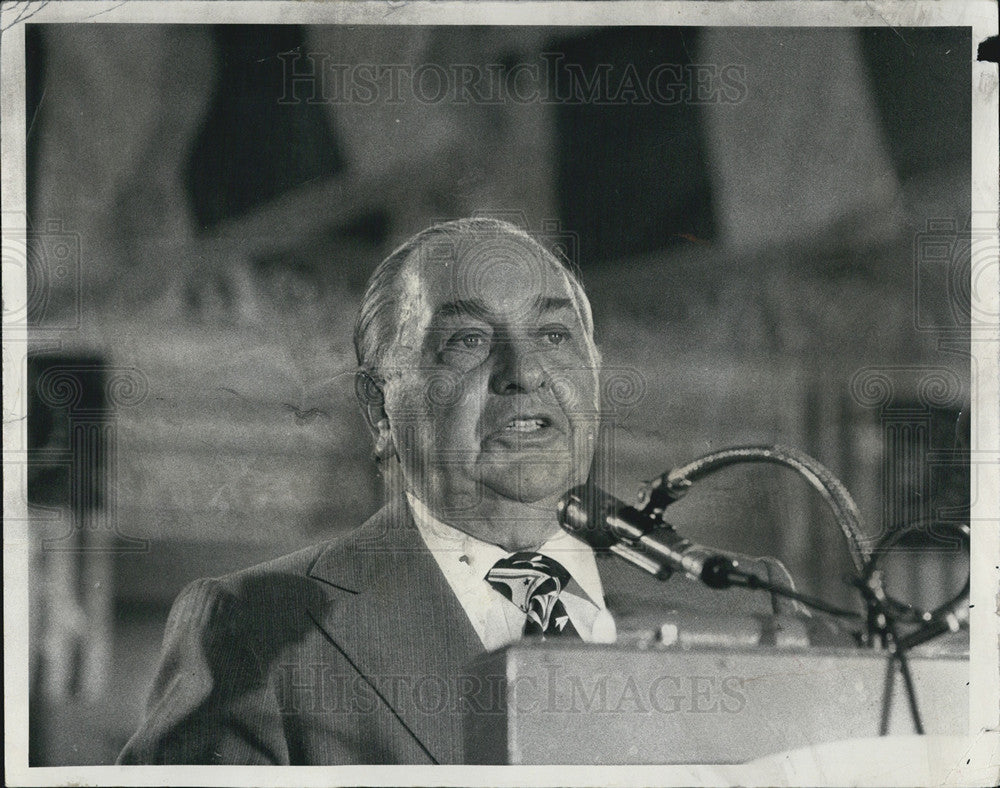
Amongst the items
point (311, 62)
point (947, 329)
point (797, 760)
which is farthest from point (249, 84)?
point (797, 760)

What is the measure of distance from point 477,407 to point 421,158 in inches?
26.0

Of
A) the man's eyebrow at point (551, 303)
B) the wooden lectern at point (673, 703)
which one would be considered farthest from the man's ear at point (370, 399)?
the wooden lectern at point (673, 703)

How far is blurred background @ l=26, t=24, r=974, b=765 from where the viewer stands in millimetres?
2273

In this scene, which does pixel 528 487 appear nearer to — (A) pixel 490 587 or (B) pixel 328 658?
(A) pixel 490 587

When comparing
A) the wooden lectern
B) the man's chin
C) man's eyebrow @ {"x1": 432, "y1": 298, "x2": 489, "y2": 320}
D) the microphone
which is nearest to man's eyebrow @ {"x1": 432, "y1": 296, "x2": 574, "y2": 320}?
man's eyebrow @ {"x1": 432, "y1": 298, "x2": 489, "y2": 320}

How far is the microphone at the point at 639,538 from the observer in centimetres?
226

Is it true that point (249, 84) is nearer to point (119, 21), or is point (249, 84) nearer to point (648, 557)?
point (119, 21)

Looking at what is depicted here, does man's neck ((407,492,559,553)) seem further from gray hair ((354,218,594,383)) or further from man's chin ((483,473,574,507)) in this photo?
gray hair ((354,218,594,383))

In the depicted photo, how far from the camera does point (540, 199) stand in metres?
2.28

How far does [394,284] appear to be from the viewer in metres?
2.26

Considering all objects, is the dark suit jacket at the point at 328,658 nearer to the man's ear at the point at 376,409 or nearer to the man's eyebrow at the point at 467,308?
the man's ear at the point at 376,409

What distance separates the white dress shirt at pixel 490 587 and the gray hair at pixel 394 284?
0.38 metres

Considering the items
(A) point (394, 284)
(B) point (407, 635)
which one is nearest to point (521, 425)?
(A) point (394, 284)

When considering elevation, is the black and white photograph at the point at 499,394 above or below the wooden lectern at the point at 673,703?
above
